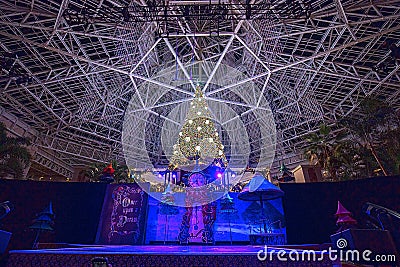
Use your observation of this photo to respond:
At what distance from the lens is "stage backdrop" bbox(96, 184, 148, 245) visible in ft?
24.1

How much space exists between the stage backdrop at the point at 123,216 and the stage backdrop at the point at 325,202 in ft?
14.9

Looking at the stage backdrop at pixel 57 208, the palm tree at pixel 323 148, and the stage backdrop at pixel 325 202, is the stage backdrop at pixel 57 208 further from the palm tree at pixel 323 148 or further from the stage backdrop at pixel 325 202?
the palm tree at pixel 323 148

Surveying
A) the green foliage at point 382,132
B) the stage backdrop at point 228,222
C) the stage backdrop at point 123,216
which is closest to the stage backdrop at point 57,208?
the stage backdrop at point 123,216

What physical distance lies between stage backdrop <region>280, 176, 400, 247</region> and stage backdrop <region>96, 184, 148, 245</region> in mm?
4541

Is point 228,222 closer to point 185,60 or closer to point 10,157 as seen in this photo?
point 10,157

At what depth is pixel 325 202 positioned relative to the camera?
312 inches

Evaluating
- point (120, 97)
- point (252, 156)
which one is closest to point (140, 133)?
point (120, 97)

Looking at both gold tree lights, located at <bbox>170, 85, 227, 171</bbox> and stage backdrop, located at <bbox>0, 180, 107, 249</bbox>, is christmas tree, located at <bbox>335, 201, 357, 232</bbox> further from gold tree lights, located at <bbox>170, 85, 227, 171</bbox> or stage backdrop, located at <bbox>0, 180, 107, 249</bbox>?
stage backdrop, located at <bbox>0, 180, 107, 249</bbox>

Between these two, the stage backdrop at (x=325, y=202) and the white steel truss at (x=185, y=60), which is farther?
the white steel truss at (x=185, y=60)

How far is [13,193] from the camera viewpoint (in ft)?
25.7

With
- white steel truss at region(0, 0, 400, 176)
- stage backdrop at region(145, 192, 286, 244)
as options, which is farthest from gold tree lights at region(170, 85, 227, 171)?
white steel truss at region(0, 0, 400, 176)

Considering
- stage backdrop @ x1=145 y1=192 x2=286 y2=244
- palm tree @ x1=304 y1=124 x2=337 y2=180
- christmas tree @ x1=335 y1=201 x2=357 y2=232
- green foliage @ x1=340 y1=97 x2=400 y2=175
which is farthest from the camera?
palm tree @ x1=304 y1=124 x2=337 y2=180

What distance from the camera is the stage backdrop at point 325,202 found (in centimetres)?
744

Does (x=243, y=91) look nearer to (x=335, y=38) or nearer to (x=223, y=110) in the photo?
(x=223, y=110)
